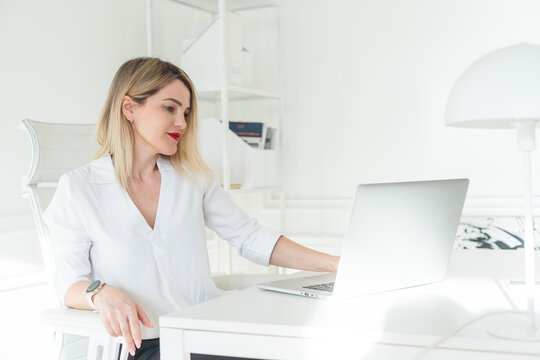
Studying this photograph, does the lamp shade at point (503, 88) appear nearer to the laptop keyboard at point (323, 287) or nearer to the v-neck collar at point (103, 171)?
the laptop keyboard at point (323, 287)

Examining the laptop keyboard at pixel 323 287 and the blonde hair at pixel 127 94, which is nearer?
the laptop keyboard at pixel 323 287

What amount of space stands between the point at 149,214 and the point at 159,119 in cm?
24

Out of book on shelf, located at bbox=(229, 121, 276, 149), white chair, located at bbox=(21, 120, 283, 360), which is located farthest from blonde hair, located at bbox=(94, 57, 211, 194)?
book on shelf, located at bbox=(229, 121, 276, 149)

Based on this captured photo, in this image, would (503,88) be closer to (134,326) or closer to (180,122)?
(134,326)

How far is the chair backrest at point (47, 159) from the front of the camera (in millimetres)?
1562

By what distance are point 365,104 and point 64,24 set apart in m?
1.34

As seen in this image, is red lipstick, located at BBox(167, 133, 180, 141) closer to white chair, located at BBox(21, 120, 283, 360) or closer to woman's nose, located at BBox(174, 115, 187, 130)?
woman's nose, located at BBox(174, 115, 187, 130)

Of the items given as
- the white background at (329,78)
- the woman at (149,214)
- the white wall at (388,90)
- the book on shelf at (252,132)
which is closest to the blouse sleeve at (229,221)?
the woman at (149,214)

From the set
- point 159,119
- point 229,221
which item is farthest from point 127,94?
point 229,221

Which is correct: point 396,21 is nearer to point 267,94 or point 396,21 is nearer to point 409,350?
→ point 267,94

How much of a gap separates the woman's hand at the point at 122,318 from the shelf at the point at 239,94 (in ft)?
4.84

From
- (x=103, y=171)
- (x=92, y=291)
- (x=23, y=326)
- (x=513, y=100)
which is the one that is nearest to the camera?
(x=513, y=100)

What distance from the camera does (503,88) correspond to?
0.90 metres

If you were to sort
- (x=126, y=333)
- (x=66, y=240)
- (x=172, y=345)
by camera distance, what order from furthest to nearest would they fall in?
(x=66, y=240) → (x=126, y=333) → (x=172, y=345)
